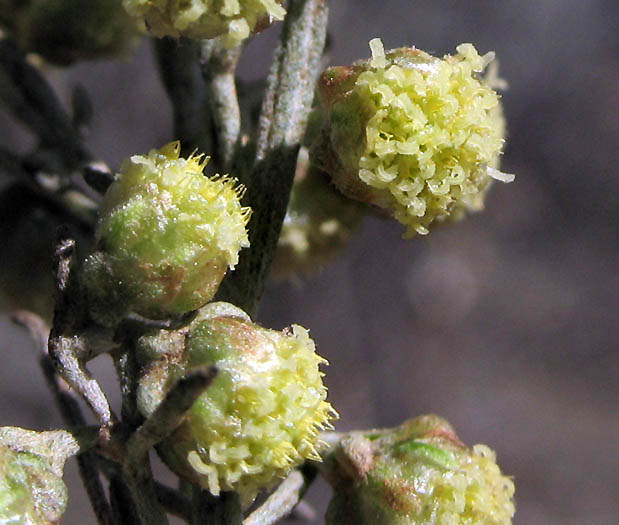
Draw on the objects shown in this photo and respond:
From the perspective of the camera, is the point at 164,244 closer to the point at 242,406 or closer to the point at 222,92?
the point at 242,406

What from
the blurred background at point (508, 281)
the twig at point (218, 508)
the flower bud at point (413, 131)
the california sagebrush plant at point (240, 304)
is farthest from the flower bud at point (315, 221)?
the blurred background at point (508, 281)

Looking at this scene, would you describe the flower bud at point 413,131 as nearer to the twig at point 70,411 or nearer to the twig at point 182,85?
the twig at point 182,85

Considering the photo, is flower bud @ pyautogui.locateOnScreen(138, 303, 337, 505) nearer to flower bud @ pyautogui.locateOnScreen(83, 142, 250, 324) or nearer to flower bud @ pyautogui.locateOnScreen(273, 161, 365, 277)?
flower bud @ pyautogui.locateOnScreen(83, 142, 250, 324)

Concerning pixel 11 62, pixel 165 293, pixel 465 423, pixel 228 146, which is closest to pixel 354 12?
pixel 465 423

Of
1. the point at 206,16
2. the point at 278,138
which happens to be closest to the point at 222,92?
the point at 278,138

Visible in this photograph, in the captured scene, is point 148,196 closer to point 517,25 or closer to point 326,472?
point 326,472

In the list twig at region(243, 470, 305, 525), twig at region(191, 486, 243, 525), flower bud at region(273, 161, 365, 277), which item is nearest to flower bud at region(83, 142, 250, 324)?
twig at region(191, 486, 243, 525)

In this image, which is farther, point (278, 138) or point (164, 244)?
point (278, 138)
